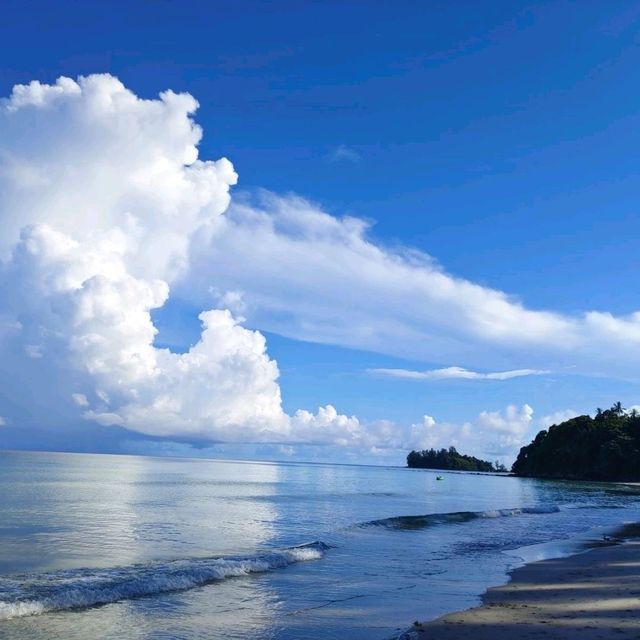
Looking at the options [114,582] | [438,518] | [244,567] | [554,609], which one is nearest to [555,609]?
[554,609]

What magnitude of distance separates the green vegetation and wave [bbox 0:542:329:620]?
147 m

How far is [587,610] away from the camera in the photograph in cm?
1506

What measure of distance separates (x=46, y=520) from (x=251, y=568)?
744 inches

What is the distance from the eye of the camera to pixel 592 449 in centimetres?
16000

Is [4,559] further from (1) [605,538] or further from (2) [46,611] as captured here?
(1) [605,538]

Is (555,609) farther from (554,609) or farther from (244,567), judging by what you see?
(244,567)

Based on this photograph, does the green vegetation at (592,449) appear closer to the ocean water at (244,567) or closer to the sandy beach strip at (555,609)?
the ocean water at (244,567)

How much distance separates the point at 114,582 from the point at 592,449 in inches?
6436

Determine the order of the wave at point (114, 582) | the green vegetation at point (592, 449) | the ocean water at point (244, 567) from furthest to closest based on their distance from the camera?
1. the green vegetation at point (592, 449)
2. the wave at point (114, 582)
3. the ocean water at point (244, 567)

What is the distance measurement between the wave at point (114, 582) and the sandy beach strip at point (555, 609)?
8.65 m

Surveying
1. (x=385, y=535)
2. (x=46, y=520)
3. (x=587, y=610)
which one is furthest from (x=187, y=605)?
(x=46, y=520)

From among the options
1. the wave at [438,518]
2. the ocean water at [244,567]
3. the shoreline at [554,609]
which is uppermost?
the shoreline at [554,609]

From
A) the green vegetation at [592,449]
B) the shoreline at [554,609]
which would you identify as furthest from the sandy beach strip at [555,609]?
the green vegetation at [592,449]

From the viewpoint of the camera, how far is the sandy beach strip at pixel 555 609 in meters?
12.8
